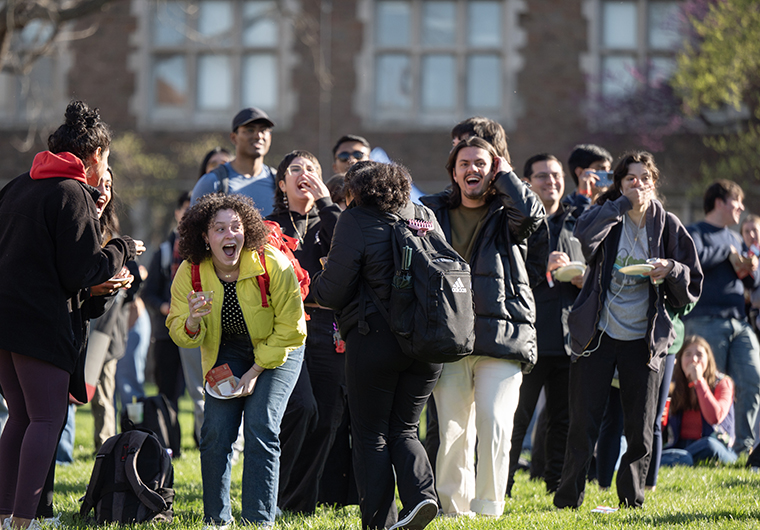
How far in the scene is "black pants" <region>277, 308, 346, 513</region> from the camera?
5086 millimetres

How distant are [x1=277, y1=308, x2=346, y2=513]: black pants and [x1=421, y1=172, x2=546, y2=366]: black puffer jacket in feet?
3.20

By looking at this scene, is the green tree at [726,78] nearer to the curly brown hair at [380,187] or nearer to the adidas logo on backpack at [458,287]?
the curly brown hair at [380,187]

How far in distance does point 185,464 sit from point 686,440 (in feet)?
13.7

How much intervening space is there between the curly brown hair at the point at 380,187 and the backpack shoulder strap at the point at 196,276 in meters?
0.91

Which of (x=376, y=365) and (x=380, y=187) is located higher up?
(x=380, y=187)

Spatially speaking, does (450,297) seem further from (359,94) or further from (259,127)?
(359,94)

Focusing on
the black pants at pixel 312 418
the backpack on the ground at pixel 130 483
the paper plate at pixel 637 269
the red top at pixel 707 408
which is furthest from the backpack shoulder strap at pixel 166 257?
the red top at pixel 707 408

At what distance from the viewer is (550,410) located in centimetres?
625

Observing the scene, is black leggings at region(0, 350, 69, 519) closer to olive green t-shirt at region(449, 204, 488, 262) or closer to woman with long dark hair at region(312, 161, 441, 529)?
woman with long dark hair at region(312, 161, 441, 529)

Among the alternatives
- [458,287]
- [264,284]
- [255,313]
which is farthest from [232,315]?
[458,287]

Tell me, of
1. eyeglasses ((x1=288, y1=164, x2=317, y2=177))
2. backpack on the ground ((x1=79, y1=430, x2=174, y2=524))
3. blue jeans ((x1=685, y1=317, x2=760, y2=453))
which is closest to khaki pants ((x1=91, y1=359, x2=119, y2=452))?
backpack on the ground ((x1=79, y1=430, x2=174, y2=524))

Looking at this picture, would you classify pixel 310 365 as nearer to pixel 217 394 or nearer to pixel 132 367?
pixel 217 394

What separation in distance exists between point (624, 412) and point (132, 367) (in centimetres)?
541

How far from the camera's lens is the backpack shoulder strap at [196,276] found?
4680 mm
